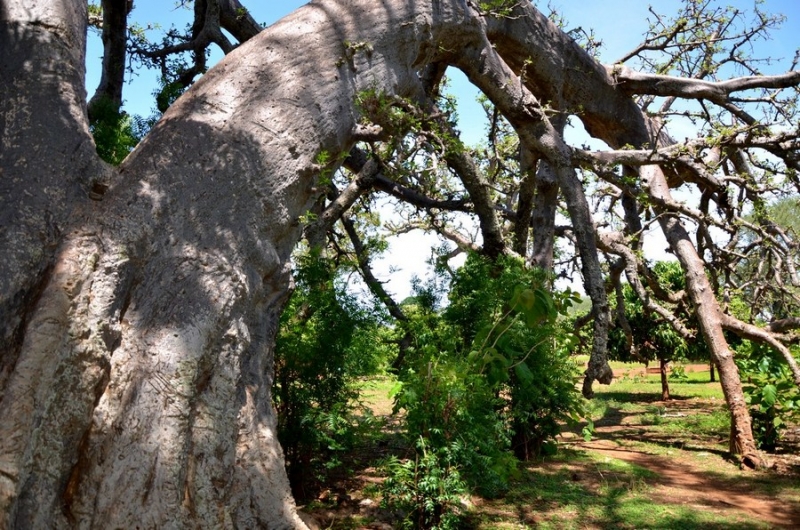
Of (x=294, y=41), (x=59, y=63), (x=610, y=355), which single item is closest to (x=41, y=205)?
(x=59, y=63)

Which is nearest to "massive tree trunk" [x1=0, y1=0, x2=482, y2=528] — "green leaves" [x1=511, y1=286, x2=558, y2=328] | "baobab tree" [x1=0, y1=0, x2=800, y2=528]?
"baobab tree" [x1=0, y1=0, x2=800, y2=528]

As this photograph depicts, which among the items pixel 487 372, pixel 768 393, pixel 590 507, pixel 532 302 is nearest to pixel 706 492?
pixel 590 507

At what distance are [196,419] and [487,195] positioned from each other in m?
3.93

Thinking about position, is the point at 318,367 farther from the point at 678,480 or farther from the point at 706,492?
→ the point at 678,480

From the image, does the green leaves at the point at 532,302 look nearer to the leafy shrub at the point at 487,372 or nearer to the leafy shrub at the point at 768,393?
the leafy shrub at the point at 487,372

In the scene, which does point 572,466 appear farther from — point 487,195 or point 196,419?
point 196,419

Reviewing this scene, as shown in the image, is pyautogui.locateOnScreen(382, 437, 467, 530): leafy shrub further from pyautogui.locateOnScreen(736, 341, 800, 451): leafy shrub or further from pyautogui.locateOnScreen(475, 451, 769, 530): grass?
pyautogui.locateOnScreen(736, 341, 800, 451): leafy shrub

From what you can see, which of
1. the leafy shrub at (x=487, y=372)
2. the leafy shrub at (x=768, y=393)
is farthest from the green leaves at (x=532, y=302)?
the leafy shrub at (x=768, y=393)

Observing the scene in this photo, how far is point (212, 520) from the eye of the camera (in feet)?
8.36

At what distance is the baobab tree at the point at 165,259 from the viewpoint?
2.34 meters

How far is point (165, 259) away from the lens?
271cm

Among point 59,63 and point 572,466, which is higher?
point 59,63

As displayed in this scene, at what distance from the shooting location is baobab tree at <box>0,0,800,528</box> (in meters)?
2.34

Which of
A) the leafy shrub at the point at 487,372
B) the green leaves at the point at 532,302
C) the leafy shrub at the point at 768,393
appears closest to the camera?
the leafy shrub at the point at 487,372
